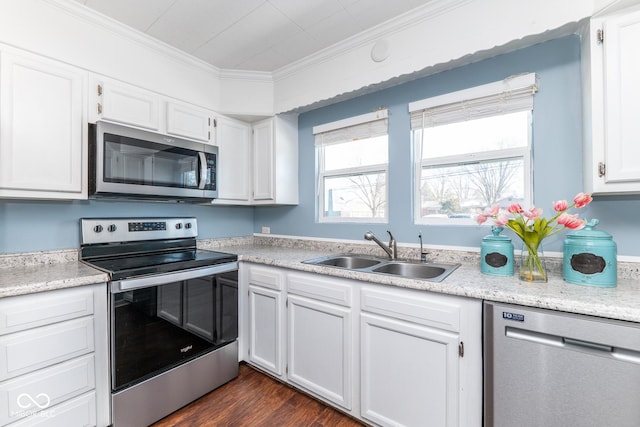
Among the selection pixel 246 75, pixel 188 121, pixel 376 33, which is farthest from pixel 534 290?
pixel 246 75

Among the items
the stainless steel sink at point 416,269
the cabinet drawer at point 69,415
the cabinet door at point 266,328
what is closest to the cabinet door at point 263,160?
the cabinet door at point 266,328

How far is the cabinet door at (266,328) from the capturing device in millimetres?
2006

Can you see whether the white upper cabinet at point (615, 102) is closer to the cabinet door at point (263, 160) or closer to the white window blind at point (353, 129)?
the white window blind at point (353, 129)

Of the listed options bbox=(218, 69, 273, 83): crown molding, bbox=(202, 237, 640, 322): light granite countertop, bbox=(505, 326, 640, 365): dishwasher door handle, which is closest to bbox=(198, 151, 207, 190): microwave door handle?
bbox=(218, 69, 273, 83): crown molding

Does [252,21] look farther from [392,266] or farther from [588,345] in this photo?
[588,345]

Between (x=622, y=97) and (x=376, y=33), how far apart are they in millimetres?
1402

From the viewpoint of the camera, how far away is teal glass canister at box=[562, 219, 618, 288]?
1.24m

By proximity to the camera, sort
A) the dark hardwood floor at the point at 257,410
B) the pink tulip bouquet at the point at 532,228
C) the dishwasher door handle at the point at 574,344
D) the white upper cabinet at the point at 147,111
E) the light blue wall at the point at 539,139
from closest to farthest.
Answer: the dishwasher door handle at the point at 574,344, the pink tulip bouquet at the point at 532,228, the light blue wall at the point at 539,139, the dark hardwood floor at the point at 257,410, the white upper cabinet at the point at 147,111

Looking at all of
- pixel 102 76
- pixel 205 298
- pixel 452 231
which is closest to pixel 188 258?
pixel 205 298

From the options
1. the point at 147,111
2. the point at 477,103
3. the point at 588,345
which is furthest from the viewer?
the point at 147,111

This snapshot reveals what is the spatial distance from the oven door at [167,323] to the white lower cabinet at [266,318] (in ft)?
0.46

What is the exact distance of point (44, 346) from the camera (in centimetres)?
134

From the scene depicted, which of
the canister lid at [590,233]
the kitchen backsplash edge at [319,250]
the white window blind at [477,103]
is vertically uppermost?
the white window blind at [477,103]

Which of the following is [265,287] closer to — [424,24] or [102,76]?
[102,76]
